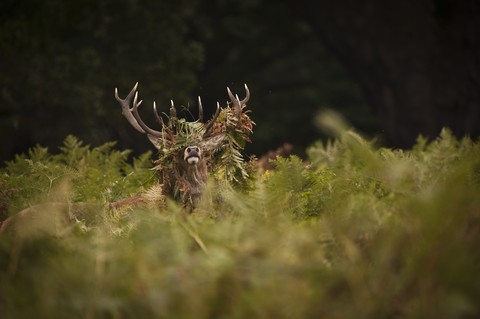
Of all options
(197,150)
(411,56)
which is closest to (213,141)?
(197,150)

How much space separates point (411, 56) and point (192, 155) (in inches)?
472

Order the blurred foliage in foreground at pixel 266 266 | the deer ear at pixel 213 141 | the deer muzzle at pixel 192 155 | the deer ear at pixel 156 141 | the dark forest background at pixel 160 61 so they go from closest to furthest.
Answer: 1. the blurred foliage in foreground at pixel 266 266
2. the deer muzzle at pixel 192 155
3. the deer ear at pixel 213 141
4. the deer ear at pixel 156 141
5. the dark forest background at pixel 160 61

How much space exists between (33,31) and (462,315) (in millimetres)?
15456

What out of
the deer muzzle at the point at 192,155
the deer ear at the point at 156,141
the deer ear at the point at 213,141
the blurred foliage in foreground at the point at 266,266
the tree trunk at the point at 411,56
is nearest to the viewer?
the blurred foliage in foreground at the point at 266,266

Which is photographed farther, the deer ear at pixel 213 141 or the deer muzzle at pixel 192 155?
the deer ear at pixel 213 141

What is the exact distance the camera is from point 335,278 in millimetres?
2729

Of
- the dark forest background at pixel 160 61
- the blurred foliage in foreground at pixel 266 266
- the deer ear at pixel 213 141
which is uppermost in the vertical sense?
the dark forest background at pixel 160 61

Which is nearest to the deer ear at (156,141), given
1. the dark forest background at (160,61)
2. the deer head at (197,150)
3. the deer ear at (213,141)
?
the deer head at (197,150)

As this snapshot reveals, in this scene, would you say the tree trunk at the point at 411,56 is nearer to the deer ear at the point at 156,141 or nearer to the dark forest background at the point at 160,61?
the dark forest background at the point at 160,61

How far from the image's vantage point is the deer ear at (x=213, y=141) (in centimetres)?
535

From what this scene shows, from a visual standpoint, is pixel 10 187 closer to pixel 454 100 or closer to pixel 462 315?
pixel 462 315

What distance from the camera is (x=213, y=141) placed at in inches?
212

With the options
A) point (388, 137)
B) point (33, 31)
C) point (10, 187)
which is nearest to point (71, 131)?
point (33, 31)

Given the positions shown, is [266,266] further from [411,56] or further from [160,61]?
[160,61]
